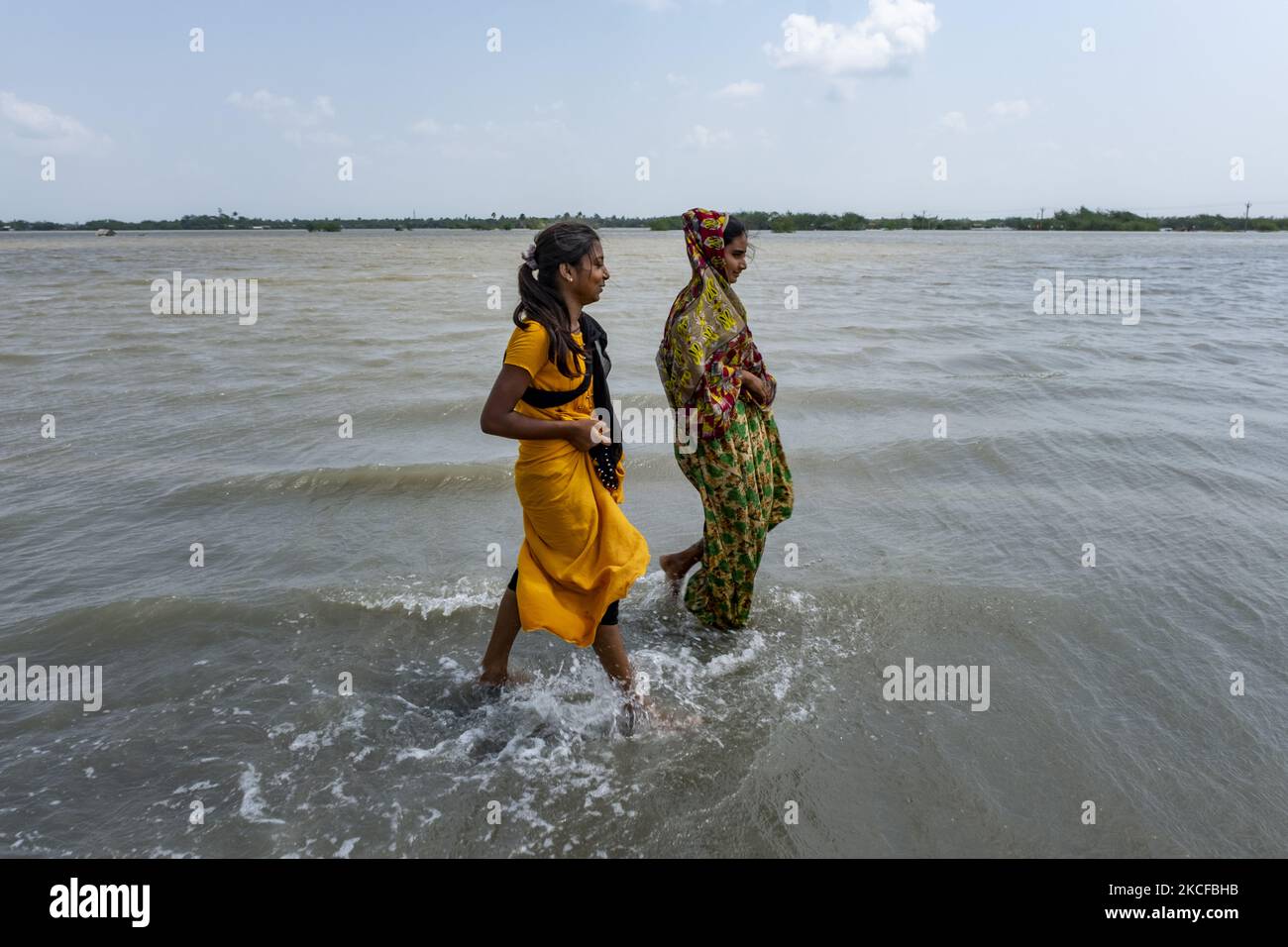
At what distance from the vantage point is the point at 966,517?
Result: 5805 millimetres

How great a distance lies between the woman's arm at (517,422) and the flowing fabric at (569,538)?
0.07 meters

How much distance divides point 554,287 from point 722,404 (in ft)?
3.75

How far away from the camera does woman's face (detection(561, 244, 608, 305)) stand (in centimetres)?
308

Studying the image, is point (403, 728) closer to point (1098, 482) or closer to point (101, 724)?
point (101, 724)

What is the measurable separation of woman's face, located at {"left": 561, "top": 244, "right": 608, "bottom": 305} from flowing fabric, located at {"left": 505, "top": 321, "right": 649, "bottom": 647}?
0.53ft

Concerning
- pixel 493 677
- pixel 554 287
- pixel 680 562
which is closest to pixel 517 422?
pixel 554 287

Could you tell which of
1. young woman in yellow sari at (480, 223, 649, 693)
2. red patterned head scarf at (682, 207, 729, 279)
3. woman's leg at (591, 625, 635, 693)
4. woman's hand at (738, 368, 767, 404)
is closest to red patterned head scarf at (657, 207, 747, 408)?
red patterned head scarf at (682, 207, 729, 279)

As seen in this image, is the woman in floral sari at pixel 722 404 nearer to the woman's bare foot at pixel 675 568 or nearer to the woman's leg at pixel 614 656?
the woman's bare foot at pixel 675 568

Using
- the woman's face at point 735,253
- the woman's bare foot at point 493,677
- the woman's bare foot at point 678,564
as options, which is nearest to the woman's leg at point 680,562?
the woman's bare foot at point 678,564

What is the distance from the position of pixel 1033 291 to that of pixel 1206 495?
1646 cm

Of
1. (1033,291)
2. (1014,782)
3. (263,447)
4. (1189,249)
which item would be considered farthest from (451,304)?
(1189,249)

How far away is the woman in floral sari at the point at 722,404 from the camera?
3.97 m

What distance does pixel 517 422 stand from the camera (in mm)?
2992
